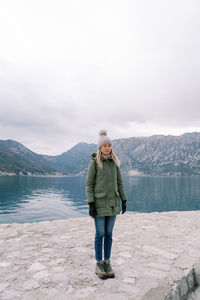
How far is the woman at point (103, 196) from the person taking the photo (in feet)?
15.1

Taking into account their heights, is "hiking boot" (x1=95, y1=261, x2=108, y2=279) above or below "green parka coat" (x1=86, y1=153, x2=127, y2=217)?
below

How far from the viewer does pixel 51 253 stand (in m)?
5.86

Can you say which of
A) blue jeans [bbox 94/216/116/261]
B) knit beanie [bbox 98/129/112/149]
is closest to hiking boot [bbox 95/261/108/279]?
blue jeans [bbox 94/216/116/261]

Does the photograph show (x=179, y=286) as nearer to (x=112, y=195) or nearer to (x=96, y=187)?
(x=112, y=195)

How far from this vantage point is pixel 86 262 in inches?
206

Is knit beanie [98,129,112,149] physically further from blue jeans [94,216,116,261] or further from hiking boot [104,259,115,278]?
hiking boot [104,259,115,278]

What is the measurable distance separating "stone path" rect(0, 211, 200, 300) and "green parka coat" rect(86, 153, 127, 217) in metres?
1.42

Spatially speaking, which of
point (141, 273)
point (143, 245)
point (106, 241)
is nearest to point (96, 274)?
point (106, 241)

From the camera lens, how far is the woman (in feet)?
15.1

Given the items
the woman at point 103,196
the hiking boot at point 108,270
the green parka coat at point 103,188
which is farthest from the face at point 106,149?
the hiking boot at point 108,270

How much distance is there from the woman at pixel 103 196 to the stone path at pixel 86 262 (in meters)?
0.58

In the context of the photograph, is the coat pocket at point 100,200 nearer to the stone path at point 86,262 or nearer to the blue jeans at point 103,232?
the blue jeans at point 103,232

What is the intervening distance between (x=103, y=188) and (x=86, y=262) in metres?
2.14

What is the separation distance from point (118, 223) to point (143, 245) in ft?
11.5
